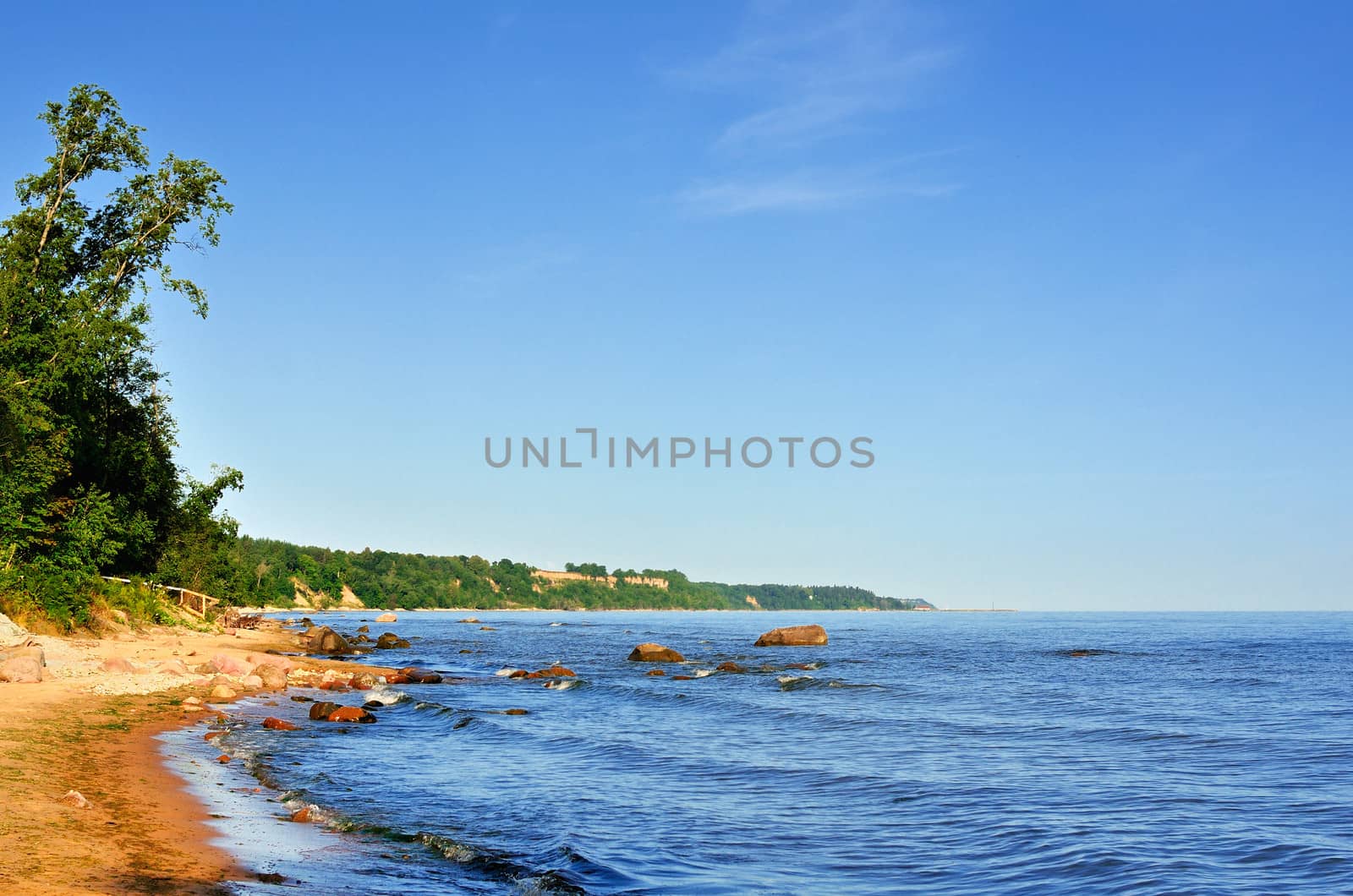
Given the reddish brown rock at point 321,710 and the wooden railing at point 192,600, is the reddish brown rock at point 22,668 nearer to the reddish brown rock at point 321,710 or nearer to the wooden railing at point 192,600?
the reddish brown rock at point 321,710

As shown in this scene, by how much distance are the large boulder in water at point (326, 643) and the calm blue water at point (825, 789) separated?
2072 cm

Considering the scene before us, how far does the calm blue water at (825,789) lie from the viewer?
14094 millimetres

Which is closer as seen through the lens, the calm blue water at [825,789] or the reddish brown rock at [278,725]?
the calm blue water at [825,789]

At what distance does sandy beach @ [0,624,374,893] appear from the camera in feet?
36.4

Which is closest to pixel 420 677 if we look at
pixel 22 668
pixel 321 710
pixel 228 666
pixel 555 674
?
pixel 555 674

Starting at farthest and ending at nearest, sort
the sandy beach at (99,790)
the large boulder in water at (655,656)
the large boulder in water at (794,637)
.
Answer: the large boulder in water at (794,637) → the large boulder in water at (655,656) → the sandy beach at (99,790)

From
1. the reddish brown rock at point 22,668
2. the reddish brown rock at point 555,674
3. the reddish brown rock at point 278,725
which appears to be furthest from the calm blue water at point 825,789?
the reddish brown rock at point 555,674

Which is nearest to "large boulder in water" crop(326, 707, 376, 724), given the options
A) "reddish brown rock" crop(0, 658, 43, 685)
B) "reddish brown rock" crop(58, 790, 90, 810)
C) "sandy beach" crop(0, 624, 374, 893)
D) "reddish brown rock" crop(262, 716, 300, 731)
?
"reddish brown rock" crop(262, 716, 300, 731)

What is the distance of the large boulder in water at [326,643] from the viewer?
6131 cm

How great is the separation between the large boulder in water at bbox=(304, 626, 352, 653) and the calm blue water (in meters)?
20.7

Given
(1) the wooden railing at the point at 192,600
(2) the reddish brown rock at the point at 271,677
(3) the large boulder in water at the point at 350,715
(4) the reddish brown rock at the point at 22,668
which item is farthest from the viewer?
(1) the wooden railing at the point at 192,600

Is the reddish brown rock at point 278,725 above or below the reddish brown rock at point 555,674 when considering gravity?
above

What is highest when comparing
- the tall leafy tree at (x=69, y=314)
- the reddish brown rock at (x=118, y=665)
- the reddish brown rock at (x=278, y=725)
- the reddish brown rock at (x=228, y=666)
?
the tall leafy tree at (x=69, y=314)

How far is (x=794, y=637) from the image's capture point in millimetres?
84875
